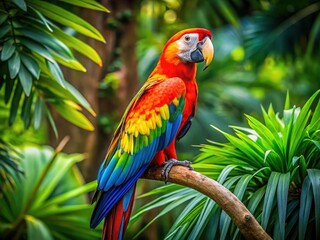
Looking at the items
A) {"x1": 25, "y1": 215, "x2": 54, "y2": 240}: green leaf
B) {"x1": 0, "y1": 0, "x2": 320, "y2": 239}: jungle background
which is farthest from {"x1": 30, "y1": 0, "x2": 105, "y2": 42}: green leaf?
{"x1": 25, "y1": 215, "x2": 54, "y2": 240}: green leaf

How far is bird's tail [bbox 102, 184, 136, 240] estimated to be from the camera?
7.20 ft

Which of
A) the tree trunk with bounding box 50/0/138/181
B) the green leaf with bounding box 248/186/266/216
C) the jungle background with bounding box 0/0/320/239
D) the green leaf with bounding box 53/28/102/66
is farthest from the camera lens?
the tree trunk with bounding box 50/0/138/181

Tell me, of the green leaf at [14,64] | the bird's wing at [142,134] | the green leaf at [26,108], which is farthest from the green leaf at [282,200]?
the green leaf at [26,108]

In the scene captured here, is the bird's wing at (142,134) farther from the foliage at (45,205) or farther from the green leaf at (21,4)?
the foliage at (45,205)

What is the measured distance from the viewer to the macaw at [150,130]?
224cm

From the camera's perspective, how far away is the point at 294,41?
479 centimetres

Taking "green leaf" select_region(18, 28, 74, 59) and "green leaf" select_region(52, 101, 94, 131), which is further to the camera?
"green leaf" select_region(52, 101, 94, 131)

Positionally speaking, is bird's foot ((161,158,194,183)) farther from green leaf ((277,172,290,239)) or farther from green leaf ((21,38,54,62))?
green leaf ((21,38,54,62))

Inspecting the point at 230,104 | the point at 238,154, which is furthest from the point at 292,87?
the point at 238,154

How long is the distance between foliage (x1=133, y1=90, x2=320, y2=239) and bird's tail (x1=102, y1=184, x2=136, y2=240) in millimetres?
205

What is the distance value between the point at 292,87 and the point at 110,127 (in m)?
3.09

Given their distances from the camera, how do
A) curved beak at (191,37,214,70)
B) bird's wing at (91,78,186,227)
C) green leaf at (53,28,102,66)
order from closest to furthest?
bird's wing at (91,78,186,227) → curved beak at (191,37,214,70) → green leaf at (53,28,102,66)

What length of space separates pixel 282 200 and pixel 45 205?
65.5 inches

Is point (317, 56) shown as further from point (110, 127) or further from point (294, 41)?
point (110, 127)
